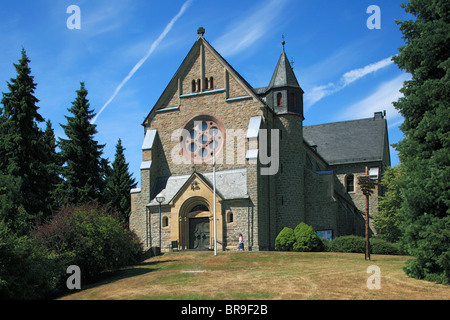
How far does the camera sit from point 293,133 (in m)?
36.9

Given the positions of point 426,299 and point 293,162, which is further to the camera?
point 293,162

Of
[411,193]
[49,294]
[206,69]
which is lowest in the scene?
[49,294]

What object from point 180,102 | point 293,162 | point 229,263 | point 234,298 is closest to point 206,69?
point 180,102

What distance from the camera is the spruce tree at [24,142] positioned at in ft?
110

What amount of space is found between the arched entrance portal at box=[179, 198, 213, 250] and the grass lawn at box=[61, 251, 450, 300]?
7327mm

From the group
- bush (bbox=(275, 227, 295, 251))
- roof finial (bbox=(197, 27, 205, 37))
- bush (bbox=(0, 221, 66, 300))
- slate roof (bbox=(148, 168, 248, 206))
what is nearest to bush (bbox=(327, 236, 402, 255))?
bush (bbox=(275, 227, 295, 251))

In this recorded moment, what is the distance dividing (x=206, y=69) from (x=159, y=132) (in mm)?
6171

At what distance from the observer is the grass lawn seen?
15.2m

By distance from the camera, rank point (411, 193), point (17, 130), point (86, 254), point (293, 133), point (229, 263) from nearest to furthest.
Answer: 1. point (411, 193)
2. point (86, 254)
3. point (229, 263)
4. point (17, 130)
5. point (293, 133)

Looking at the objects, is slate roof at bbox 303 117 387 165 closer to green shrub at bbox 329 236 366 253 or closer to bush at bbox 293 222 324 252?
green shrub at bbox 329 236 366 253

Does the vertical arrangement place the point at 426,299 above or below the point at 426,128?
below

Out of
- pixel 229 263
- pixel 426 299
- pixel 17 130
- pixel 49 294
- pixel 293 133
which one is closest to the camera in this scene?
pixel 426 299

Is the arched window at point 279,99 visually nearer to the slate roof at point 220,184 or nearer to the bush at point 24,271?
the slate roof at point 220,184

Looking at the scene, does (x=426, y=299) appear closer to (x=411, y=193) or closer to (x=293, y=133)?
(x=411, y=193)
